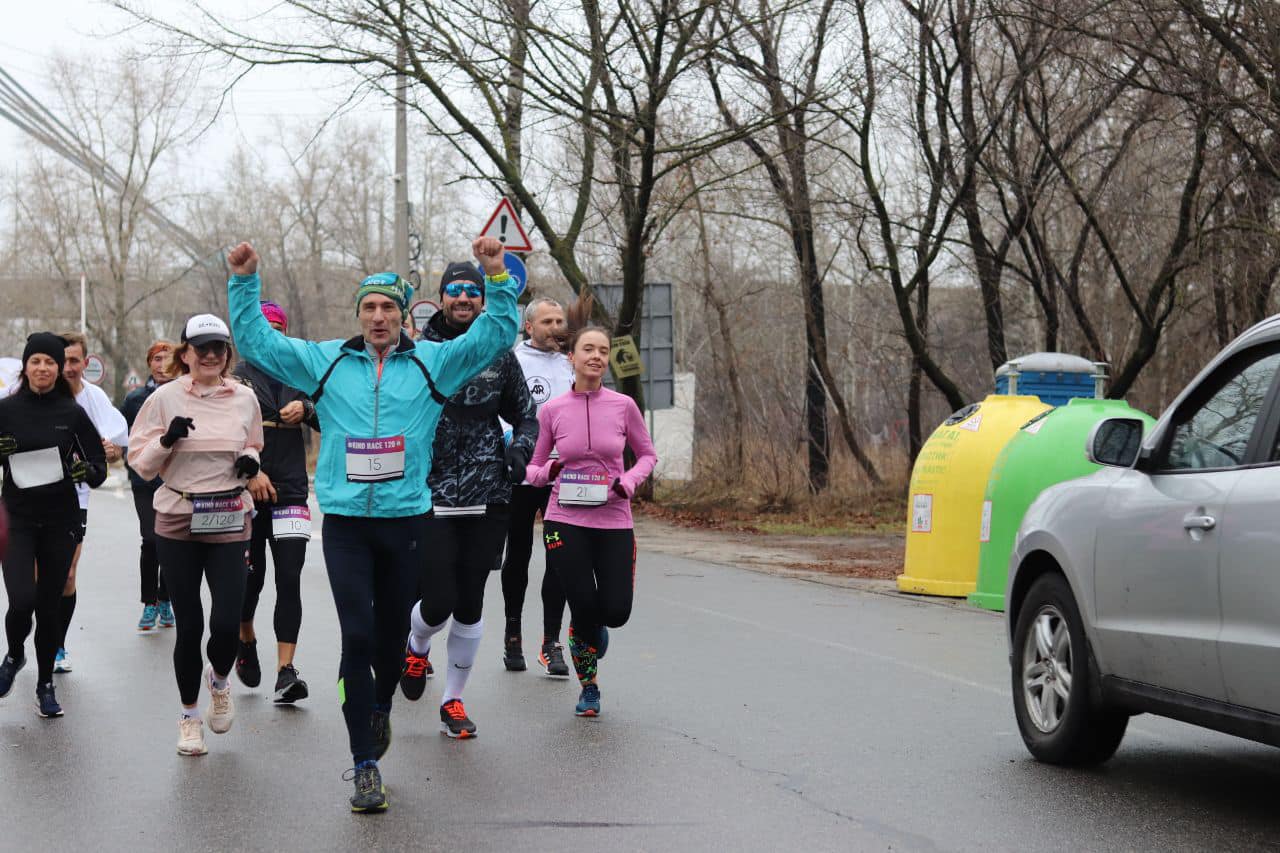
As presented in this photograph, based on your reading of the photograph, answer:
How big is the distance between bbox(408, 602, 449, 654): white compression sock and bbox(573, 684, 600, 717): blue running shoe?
80cm

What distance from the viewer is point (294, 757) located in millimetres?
→ 7145

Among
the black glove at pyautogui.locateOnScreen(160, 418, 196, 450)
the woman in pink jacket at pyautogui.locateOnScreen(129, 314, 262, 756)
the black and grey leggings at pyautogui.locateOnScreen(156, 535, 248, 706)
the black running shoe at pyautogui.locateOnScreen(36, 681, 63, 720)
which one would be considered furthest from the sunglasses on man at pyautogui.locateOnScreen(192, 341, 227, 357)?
the black running shoe at pyautogui.locateOnScreen(36, 681, 63, 720)

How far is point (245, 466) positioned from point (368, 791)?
190 cm

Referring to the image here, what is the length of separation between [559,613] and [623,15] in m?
13.3

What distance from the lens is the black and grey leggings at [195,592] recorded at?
285 inches

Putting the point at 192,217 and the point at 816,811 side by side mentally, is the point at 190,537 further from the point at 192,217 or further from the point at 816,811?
the point at 192,217

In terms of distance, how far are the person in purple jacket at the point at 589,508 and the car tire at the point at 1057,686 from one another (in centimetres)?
191

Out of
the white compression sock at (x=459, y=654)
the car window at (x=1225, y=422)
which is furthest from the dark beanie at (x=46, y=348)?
the car window at (x=1225, y=422)

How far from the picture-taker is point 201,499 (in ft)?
23.7

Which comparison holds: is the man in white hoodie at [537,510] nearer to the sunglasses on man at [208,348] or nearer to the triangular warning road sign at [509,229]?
the sunglasses on man at [208,348]

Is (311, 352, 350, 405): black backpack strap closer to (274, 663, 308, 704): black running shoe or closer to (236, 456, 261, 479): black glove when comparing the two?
(236, 456, 261, 479): black glove

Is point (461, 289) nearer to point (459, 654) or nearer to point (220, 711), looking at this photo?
point (459, 654)

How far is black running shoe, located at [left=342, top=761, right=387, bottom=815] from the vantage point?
604cm

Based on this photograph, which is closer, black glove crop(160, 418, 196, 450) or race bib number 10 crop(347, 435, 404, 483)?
race bib number 10 crop(347, 435, 404, 483)
